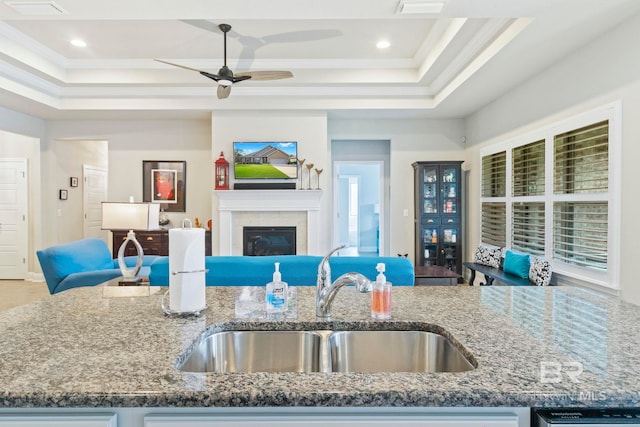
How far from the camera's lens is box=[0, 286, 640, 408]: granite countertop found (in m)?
0.83

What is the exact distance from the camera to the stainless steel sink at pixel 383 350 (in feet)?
4.24

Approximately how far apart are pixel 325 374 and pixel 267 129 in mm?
5135

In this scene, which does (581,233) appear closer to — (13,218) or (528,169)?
(528,169)

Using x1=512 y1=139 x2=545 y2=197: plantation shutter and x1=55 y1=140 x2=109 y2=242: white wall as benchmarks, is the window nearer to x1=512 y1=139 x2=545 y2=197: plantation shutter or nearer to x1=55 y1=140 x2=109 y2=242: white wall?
x1=512 y1=139 x2=545 y2=197: plantation shutter

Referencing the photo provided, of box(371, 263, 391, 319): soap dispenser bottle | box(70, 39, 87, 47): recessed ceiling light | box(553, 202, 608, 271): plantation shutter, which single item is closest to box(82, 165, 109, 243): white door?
box(70, 39, 87, 47): recessed ceiling light

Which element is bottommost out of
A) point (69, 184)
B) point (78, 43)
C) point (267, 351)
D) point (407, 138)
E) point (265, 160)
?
point (267, 351)

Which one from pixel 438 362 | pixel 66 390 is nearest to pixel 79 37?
pixel 66 390

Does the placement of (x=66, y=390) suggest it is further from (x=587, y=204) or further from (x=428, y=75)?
(x=428, y=75)

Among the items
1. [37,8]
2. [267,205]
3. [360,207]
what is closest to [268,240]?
[267,205]

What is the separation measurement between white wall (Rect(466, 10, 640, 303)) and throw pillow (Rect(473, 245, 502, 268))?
1.45 metres

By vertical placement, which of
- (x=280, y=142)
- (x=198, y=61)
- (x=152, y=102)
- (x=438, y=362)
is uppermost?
(x=198, y=61)

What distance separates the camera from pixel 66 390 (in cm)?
84

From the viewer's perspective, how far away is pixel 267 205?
18.9ft

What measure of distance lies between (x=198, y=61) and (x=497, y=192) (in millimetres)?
4198
